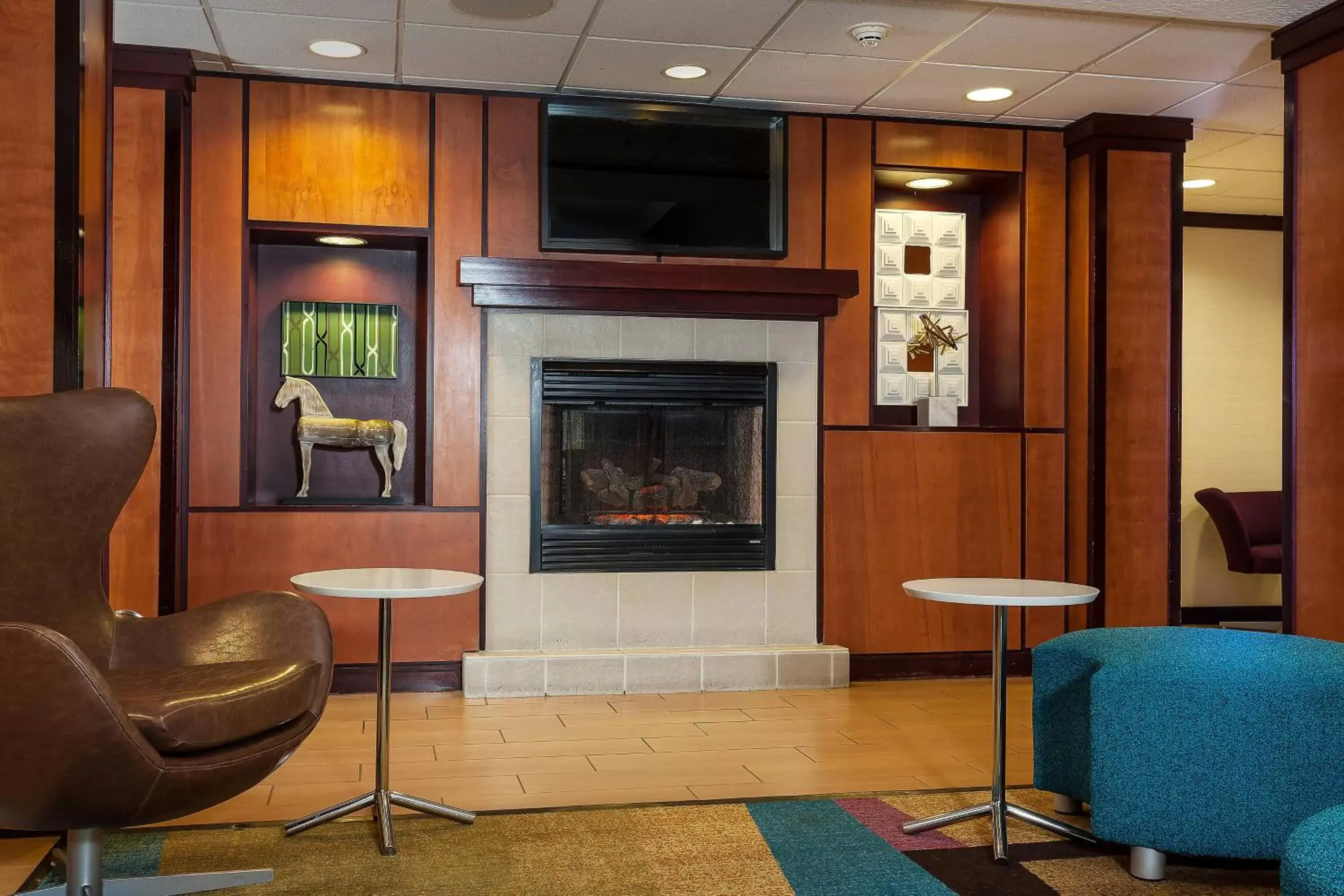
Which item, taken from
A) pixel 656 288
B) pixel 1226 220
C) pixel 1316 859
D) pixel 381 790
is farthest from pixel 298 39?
pixel 1226 220

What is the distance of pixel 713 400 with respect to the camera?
5.52 meters

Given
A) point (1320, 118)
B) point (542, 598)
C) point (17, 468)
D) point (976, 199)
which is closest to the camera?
point (17, 468)

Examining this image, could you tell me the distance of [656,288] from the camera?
17.3ft

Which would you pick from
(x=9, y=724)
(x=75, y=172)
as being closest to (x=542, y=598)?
(x=75, y=172)

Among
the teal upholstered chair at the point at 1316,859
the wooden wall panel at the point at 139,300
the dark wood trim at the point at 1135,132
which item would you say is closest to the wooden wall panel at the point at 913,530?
the dark wood trim at the point at 1135,132

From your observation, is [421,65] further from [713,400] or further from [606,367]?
[713,400]

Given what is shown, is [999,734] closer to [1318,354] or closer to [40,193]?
[1318,354]

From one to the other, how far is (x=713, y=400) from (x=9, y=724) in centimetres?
370

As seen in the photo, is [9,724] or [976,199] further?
[976,199]

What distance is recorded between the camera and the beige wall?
25.6 feet

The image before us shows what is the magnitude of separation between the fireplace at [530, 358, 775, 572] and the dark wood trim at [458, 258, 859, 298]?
1.21 ft

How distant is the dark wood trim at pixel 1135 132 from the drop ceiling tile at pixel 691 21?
1.90m

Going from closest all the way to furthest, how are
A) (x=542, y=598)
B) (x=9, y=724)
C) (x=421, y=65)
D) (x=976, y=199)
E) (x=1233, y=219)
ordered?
(x=9, y=724)
(x=421, y=65)
(x=542, y=598)
(x=976, y=199)
(x=1233, y=219)

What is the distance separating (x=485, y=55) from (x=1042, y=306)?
2877 millimetres
